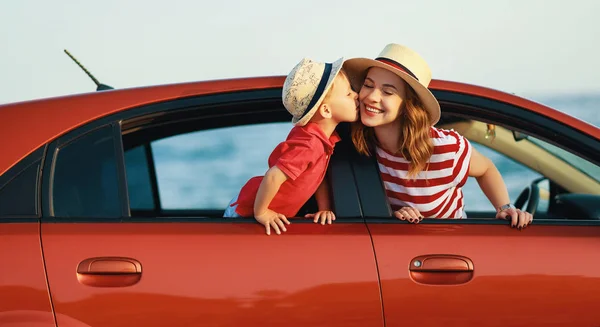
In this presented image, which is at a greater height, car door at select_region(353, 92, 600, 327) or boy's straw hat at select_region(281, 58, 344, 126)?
boy's straw hat at select_region(281, 58, 344, 126)

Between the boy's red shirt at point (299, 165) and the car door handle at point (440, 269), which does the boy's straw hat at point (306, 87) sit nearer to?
the boy's red shirt at point (299, 165)

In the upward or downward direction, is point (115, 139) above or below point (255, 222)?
above

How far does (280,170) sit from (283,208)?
0.62 ft

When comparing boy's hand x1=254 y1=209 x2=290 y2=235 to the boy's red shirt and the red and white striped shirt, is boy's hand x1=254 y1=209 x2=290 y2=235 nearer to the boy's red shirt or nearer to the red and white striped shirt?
the boy's red shirt

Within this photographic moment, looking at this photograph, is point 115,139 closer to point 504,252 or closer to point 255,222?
point 255,222

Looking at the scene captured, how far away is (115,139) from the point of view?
301 cm

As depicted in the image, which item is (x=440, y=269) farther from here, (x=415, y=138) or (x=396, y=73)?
(x=396, y=73)

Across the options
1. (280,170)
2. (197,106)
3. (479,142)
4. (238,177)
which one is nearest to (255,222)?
(280,170)

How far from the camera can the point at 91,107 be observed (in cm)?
306

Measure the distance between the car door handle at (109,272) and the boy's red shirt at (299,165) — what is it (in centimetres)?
49

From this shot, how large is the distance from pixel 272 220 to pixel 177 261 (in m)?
0.33

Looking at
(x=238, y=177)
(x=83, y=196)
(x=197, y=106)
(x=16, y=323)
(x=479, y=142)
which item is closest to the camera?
(x=16, y=323)

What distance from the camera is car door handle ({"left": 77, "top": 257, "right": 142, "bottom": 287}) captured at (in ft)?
9.13

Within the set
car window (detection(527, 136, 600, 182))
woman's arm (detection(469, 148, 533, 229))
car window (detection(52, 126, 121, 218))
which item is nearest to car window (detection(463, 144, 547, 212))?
car window (detection(527, 136, 600, 182))
